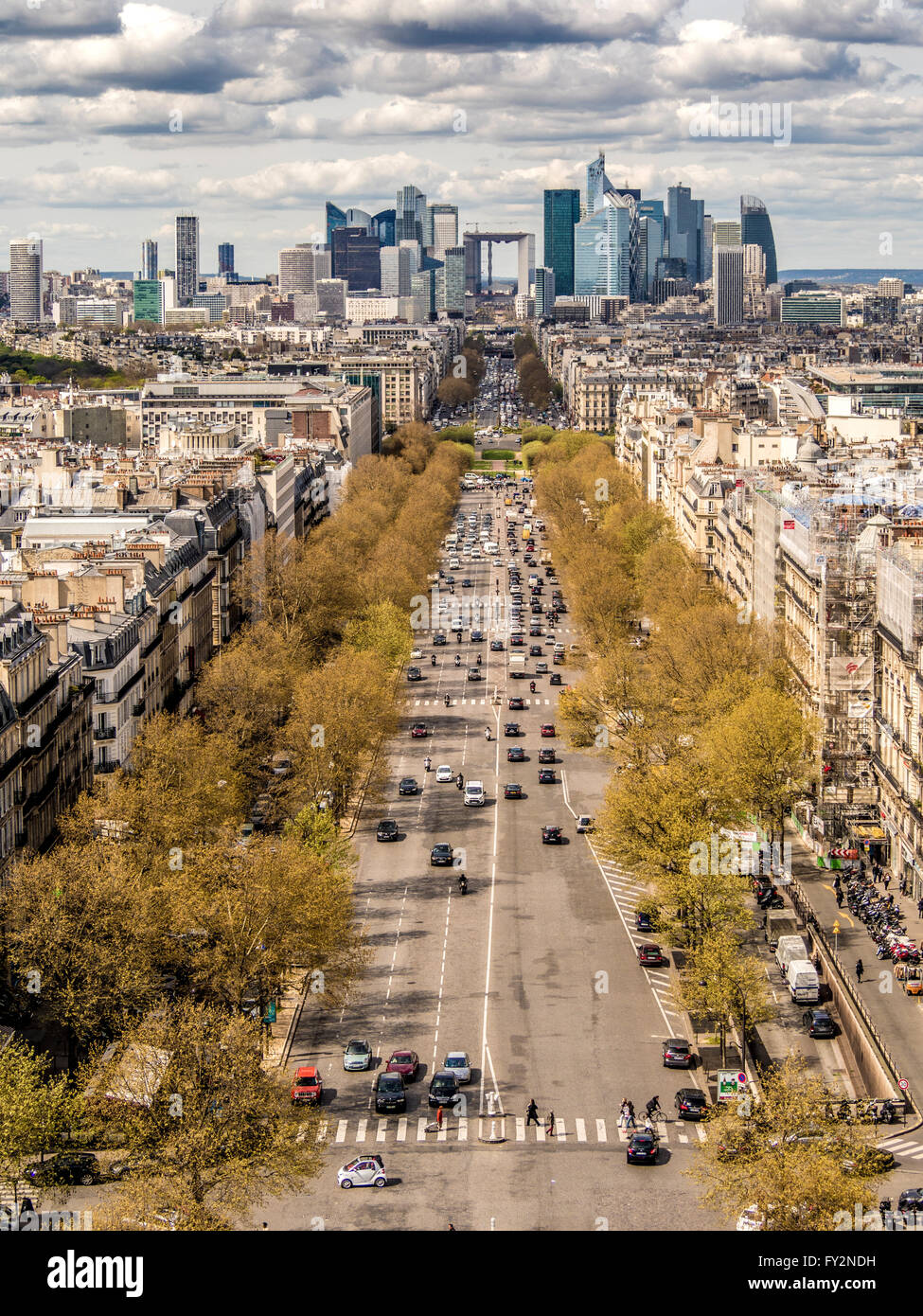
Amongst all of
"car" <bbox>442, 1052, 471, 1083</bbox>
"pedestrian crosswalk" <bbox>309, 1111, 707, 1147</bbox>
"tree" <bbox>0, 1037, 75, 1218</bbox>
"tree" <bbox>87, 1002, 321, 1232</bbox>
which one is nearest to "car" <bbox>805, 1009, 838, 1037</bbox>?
"pedestrian crosswalk" <bbox>309, 1111, 707, 1147</bbox>

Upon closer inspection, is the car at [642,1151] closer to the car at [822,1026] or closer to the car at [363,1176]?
the car at [363,1176]

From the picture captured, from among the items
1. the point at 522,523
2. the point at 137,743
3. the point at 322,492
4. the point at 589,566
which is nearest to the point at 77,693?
the point at 137,743

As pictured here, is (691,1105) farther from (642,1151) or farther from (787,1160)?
(787,1160)

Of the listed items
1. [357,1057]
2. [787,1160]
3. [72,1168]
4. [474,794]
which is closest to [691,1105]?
[357,1057]

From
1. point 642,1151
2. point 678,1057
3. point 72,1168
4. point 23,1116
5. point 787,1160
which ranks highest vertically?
point 787,1160

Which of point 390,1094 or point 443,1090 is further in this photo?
point 443,1090

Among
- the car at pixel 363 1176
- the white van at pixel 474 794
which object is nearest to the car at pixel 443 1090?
the car at pixel 363 1176

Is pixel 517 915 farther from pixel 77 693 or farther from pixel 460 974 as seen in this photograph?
pixel 77 693
